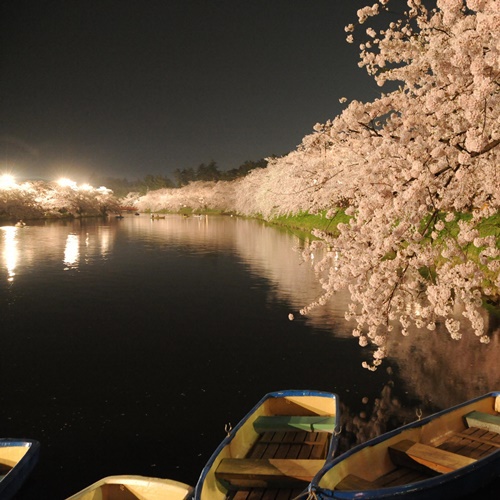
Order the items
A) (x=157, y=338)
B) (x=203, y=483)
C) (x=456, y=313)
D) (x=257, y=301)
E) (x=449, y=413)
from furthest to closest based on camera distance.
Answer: (x=257, y=301), (x=456, y=313), (x=157, y=338), (x=449, y=413), (x=203, y=483)

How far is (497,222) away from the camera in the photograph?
22.5 m

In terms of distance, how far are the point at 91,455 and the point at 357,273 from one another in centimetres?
654

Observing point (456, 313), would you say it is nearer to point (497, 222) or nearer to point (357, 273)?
point (497, 222)

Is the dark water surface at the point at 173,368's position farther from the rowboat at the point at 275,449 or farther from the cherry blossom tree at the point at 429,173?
the cherry blossom tree at the point at 429,173

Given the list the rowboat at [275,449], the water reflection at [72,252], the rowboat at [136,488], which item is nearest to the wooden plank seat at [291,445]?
the rowboat at [275,449]

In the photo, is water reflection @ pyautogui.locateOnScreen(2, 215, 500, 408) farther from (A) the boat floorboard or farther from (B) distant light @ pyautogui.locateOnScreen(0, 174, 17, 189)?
(B) distant light @ pyautogui.locateOnScreen(0, 174, 17, 189)

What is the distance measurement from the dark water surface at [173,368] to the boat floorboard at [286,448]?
1788 mm

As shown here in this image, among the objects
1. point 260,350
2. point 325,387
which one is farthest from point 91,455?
point 260,350

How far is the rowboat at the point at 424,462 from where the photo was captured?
6961mm

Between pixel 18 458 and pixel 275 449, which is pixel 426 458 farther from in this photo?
pixel 18 458

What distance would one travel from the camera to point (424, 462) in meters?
8.11

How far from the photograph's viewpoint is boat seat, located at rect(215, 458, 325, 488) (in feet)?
25.1

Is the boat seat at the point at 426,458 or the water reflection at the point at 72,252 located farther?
the water reflection at the point at 72,252

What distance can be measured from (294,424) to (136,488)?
329 cm
